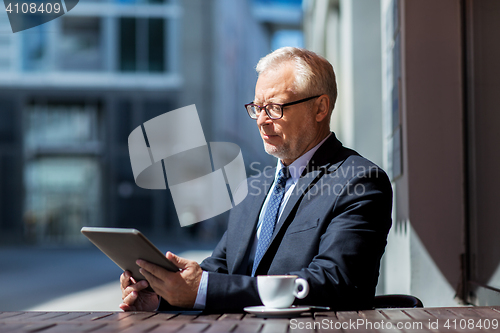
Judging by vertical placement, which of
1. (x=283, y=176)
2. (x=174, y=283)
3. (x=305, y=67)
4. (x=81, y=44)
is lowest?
(x=174, y=283)

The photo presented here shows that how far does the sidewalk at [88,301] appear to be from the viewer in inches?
277

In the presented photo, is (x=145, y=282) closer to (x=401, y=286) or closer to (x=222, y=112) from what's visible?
(x=401, y=286)

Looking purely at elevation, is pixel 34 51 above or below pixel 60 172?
above

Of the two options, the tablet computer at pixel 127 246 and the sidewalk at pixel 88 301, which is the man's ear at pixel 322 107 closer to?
the tablet computer at pixel 127 246

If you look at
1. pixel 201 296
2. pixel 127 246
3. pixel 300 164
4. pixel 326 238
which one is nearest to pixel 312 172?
pixel 300 164

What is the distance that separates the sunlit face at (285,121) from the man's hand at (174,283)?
91cm

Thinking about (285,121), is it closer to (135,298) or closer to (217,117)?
(135,298)

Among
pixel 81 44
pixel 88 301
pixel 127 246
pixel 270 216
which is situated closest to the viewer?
pixel 127 246

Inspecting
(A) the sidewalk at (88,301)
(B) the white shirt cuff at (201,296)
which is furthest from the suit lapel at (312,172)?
(A) the sidewalk at (88,301)

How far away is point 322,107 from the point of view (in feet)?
8.65

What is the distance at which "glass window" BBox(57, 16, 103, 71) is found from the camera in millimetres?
24688

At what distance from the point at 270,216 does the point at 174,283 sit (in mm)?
700

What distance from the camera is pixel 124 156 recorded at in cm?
2419

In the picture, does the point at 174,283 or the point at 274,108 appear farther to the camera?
the point at 274,108
